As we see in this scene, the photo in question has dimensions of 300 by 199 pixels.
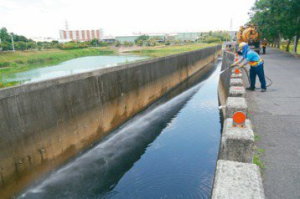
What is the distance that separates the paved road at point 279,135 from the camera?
12.5 feet

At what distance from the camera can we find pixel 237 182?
134 inches

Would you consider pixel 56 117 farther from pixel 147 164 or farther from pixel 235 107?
pixel 235 107

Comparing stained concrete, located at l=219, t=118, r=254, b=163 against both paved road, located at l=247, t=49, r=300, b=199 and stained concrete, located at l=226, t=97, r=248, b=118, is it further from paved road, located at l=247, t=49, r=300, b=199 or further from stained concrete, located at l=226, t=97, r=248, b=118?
stained concrete, located at l=226, t=97, r=248, b=118

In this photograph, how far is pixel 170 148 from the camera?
32.2 ft

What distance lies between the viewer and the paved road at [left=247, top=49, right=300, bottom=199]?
382cm

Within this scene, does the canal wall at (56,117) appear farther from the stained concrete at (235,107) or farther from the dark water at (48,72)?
the dark water at (48,72)

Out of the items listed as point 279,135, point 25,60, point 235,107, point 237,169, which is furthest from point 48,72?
point 237,169

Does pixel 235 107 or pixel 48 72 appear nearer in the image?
pixel 235 107

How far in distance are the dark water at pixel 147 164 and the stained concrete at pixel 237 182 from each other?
11.1ft

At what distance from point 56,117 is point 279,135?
638 centimetres

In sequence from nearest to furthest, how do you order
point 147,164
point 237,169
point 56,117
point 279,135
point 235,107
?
point 237,169 → point 279,135 → point 235,107 → point 56,117 → point 147,164

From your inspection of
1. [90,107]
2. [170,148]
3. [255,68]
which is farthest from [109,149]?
[255,68]

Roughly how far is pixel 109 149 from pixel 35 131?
10.8 feet

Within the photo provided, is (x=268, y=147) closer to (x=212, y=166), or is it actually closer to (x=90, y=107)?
(x=212, y=166)
